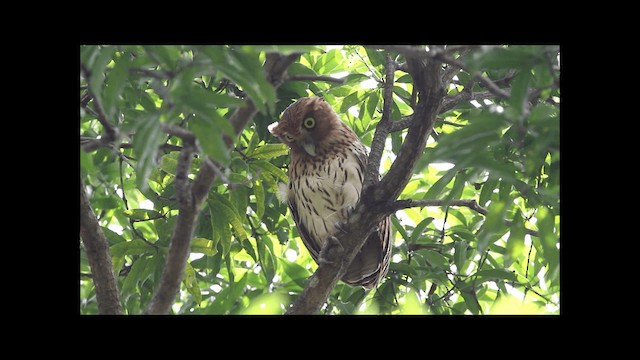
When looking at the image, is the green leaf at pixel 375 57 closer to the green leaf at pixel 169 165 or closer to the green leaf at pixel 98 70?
the green leaf at pixel 169 165

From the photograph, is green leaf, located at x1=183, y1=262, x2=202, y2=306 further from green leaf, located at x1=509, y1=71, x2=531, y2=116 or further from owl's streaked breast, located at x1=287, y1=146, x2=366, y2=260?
green leaf, located at x1=509, y1=71, x2=531, y2=116

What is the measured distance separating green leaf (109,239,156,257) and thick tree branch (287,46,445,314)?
791 millimetres

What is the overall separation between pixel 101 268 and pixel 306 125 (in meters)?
1.68

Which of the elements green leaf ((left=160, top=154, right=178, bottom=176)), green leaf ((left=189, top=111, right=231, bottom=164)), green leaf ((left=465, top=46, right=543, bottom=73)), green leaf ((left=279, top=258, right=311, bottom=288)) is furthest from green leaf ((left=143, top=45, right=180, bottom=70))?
green leaf ((left=279, top=258, right=311, bottom=288))

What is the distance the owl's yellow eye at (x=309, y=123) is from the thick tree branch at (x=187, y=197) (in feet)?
5.34

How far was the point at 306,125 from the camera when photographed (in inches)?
171

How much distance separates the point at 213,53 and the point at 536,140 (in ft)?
3.39

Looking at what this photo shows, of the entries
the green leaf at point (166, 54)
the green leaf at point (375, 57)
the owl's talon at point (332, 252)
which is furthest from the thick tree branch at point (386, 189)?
the green leaf at point (166, 54)

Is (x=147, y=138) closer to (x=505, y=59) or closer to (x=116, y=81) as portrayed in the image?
(x=116, y=81)

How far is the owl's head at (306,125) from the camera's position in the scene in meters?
4.23

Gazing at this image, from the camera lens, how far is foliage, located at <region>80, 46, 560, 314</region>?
6.84ft

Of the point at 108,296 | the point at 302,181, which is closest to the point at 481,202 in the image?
the point at 302,181

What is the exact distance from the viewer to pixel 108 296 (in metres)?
3.09

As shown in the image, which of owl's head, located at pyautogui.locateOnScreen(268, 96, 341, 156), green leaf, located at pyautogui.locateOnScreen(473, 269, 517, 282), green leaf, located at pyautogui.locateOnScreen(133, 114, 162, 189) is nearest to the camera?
green leaf, located at pyautogui.locateOnScreen(133, 114, 162, 189)
